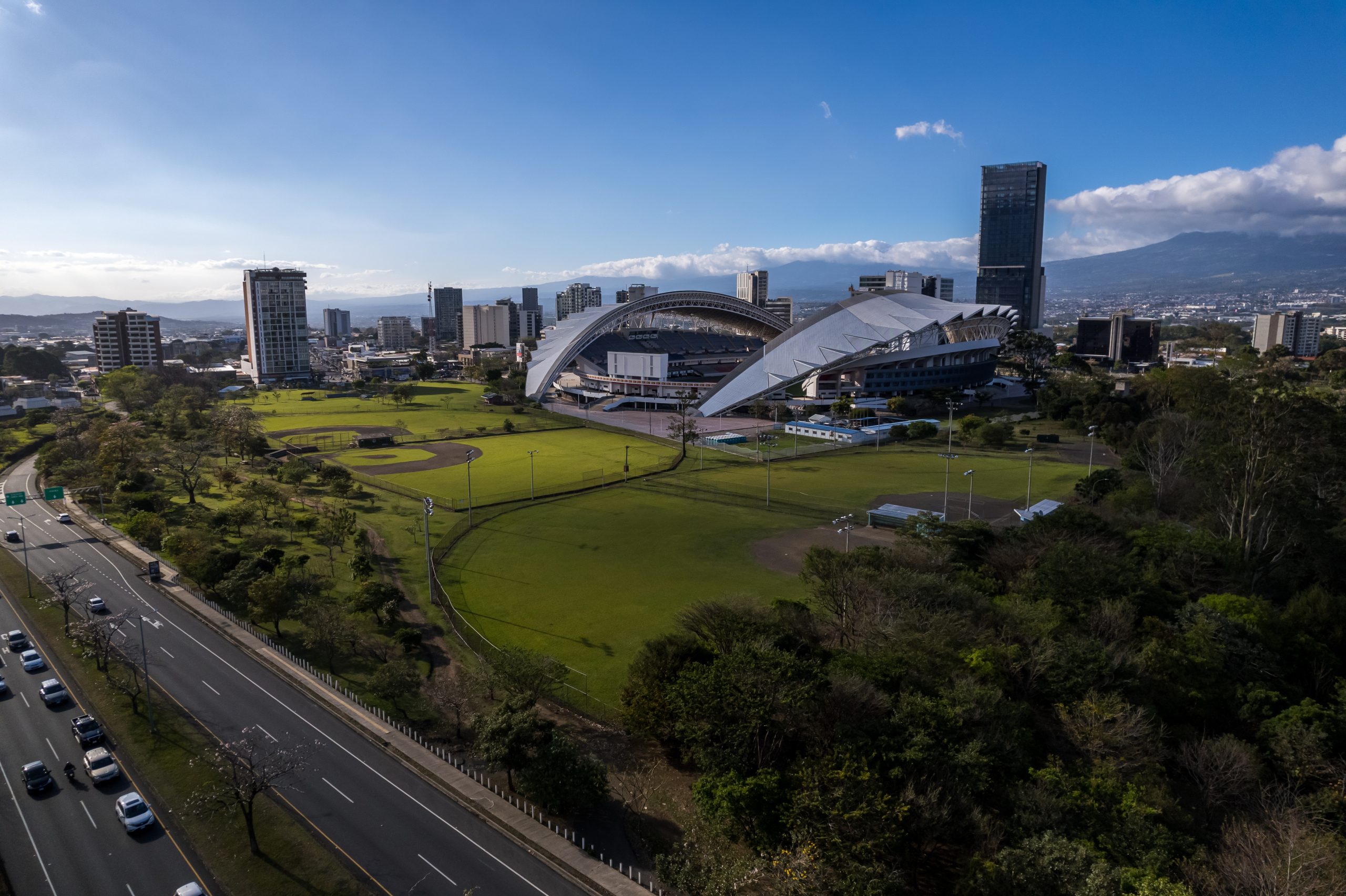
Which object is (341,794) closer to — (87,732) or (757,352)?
(87,732)

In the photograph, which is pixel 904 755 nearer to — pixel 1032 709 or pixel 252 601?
pixel 1032 709

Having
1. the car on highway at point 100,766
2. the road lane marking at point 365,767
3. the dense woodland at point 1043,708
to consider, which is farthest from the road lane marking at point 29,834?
the dense woodland at point 1043,708

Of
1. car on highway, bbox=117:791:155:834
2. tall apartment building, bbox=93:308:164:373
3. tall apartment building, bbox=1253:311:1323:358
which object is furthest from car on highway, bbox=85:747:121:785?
tall apartment building, bbox=1253:311:1323:358

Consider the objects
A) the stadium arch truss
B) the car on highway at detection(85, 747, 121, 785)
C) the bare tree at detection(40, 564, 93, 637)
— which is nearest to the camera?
the car on highway at detection(85, 747, 121, 785)

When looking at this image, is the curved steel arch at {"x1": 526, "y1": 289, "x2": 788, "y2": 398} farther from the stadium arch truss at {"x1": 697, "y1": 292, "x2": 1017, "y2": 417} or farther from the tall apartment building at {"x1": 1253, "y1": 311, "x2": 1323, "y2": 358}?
the tall apartment building at {"x1": 1253, "y1": 311, "x2": 1323, "y2": 358}

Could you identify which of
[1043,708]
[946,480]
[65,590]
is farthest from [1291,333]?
[65,590]
